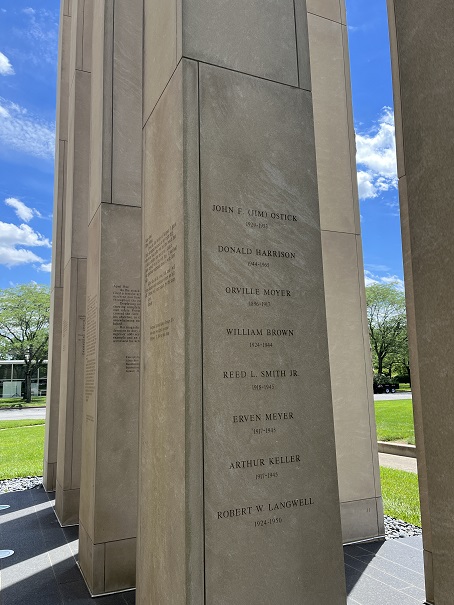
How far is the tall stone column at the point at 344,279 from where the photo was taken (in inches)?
282

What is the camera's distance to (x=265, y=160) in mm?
3775

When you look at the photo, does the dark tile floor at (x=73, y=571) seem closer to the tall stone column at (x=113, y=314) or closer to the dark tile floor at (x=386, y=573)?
the dark tile floor at (x=386, y=573)

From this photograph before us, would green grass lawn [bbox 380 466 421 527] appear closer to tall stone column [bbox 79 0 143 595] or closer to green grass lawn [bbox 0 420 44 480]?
tall stone column [bbox 79 0 143 595]

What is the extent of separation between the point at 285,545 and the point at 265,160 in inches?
109

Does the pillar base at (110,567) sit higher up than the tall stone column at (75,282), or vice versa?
the tall stone column at (75,282)

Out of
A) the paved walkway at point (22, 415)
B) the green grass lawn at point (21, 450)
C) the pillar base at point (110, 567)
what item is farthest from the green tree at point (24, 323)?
the pillar base at point (110, 567)

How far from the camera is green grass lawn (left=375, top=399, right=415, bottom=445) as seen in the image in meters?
17.0

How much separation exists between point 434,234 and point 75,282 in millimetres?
8051

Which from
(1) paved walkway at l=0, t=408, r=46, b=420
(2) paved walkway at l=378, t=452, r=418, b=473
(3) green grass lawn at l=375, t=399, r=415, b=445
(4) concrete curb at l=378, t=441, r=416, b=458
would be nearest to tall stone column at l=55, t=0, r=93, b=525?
(2) paved walkway at l=378, t=452, r=418, b=473

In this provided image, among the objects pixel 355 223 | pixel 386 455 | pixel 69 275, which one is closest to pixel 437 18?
pixel 355 223

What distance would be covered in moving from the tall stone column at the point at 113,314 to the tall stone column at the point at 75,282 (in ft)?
7.44

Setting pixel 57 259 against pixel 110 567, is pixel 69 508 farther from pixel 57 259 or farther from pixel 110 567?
pixel 57 259

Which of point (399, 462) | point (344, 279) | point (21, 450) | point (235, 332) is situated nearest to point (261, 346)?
point (235, 332)

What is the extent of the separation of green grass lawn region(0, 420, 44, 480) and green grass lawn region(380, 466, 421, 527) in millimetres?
8924
